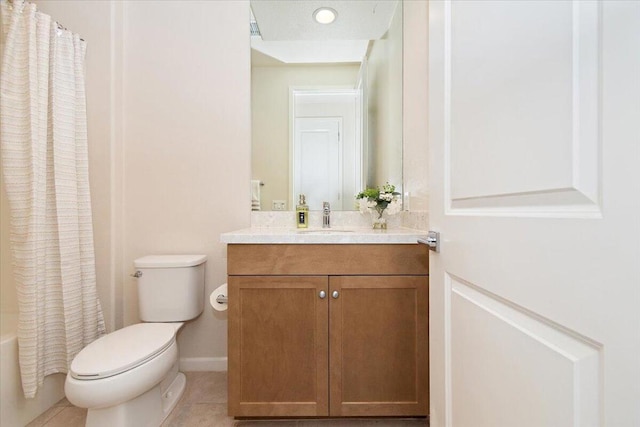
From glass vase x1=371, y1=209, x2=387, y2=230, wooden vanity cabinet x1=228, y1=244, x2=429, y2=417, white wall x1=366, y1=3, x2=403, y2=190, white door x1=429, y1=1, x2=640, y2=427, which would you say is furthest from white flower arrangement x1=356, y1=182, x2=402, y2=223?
white door x1=429, y1=1, x2=640, y2=427

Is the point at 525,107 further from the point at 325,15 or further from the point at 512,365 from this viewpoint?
the point at 325,15

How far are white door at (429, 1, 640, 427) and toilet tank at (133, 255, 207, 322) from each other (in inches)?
55.6

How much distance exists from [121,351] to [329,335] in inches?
34.1

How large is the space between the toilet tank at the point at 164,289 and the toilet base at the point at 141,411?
36 cm

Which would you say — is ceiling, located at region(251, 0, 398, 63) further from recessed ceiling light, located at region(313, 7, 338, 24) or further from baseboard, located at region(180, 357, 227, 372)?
baseboard, located at region(180, 357, 227, 372)

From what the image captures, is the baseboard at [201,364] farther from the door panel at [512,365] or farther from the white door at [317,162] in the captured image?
the door panel at [512,365]

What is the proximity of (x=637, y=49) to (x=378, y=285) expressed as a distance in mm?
1097

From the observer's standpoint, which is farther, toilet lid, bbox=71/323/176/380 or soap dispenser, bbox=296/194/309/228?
soap dispenser, bbox=296/194/309/228

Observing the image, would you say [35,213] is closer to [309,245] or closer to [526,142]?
[309,245]

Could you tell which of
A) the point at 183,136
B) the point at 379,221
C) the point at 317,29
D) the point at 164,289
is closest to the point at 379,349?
the point at 379,221

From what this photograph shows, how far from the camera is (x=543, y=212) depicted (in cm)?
45

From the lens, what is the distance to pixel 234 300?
130 centimetres

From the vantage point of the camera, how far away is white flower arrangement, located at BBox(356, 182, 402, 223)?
1699 millimetres

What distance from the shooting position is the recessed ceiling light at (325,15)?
184 cm
